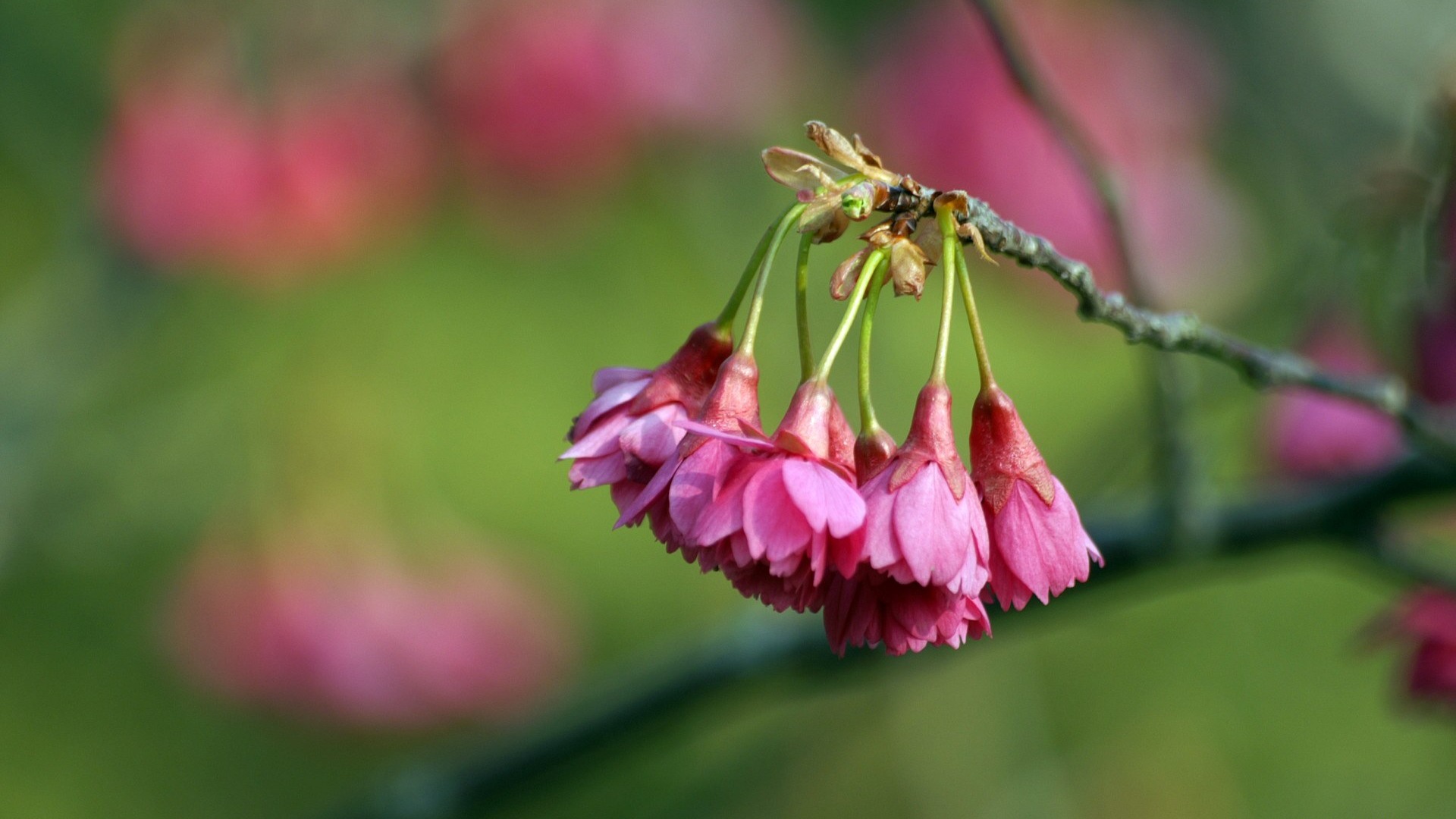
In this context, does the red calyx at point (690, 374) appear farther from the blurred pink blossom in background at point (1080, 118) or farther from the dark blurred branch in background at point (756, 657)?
the blurred pink blossom in background at point (1080, 118)

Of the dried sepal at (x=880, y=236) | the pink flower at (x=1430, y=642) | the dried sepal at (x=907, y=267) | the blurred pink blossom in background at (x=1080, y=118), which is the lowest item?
the pink flower at (x=1430, y=642)

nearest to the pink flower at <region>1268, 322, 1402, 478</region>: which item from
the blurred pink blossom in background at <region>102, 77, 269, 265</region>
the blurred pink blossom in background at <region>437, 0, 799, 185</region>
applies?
the blurred pink blossom in background at <region>437, 0, 799, 185</region>

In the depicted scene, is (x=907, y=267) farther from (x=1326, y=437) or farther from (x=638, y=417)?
(x=1326, y=437)

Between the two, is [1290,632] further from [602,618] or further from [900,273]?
[900,273]

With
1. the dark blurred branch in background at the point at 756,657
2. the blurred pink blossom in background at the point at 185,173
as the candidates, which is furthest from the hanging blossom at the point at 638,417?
the blurred pink blossom in background at the point at 185,173

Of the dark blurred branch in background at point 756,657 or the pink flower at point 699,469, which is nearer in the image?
the pink flower at point 699,469

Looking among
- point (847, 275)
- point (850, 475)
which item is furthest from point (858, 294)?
point (850, 475)
